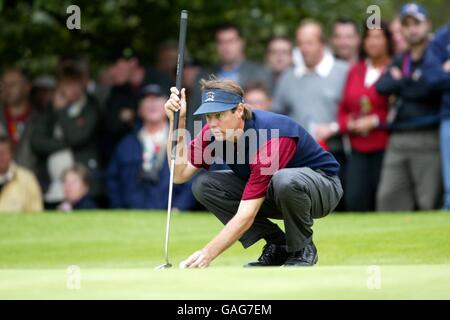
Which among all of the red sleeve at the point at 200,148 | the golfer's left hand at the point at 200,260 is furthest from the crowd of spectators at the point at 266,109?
the golfer's left hand at the point at 200,260

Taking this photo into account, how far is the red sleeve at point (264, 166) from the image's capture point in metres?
7.60

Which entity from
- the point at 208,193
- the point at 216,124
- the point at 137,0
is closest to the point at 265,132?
the point at 216,124

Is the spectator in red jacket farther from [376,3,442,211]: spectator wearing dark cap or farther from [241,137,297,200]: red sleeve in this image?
[241,137,297,200]: red sleeve

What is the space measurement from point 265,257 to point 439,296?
241cm

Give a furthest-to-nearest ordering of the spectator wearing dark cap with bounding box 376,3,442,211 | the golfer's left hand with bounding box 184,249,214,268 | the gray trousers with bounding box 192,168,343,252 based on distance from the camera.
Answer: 1. the spectator wearing dark cap with bounding box 376,3,442,211
2. the gray trousers with bounding box 192,168,343,252
3. the golfer's left hand with bounding box 184,249,214,268

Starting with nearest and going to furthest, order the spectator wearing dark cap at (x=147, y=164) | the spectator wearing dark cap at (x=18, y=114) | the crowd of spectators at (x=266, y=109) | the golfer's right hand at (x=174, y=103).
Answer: the golfer's right hand at (x=174, y=103) → the crowd of spectators at (x=266, y=109) → the spectator wearing dark cap at (x=147, y=164) → the spectator wearing dark cap at (x=18, y=114)

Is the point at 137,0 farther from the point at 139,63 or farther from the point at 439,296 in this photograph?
the point at 439,296

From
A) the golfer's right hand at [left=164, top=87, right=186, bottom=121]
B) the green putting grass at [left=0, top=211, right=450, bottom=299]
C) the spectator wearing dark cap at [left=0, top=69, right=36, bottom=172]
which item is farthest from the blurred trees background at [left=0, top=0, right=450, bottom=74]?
the golfer's right hand at [left=164, top=87, right=186, bottom=121]

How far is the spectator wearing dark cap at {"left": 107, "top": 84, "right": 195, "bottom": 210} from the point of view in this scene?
545 inches

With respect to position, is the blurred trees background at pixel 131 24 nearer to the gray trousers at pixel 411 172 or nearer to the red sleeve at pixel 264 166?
the gray trousers at pixel 411 172

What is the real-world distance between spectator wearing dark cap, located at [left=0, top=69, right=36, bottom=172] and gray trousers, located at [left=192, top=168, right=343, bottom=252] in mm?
6997

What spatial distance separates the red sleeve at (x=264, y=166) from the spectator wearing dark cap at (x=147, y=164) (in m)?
6.02

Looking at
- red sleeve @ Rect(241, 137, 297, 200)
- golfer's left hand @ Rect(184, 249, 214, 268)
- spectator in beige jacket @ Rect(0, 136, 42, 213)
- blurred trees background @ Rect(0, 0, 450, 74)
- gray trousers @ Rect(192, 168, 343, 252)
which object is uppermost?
blurred trees background @ Rect(0, 0, 450, 74)

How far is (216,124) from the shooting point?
7754 mm
